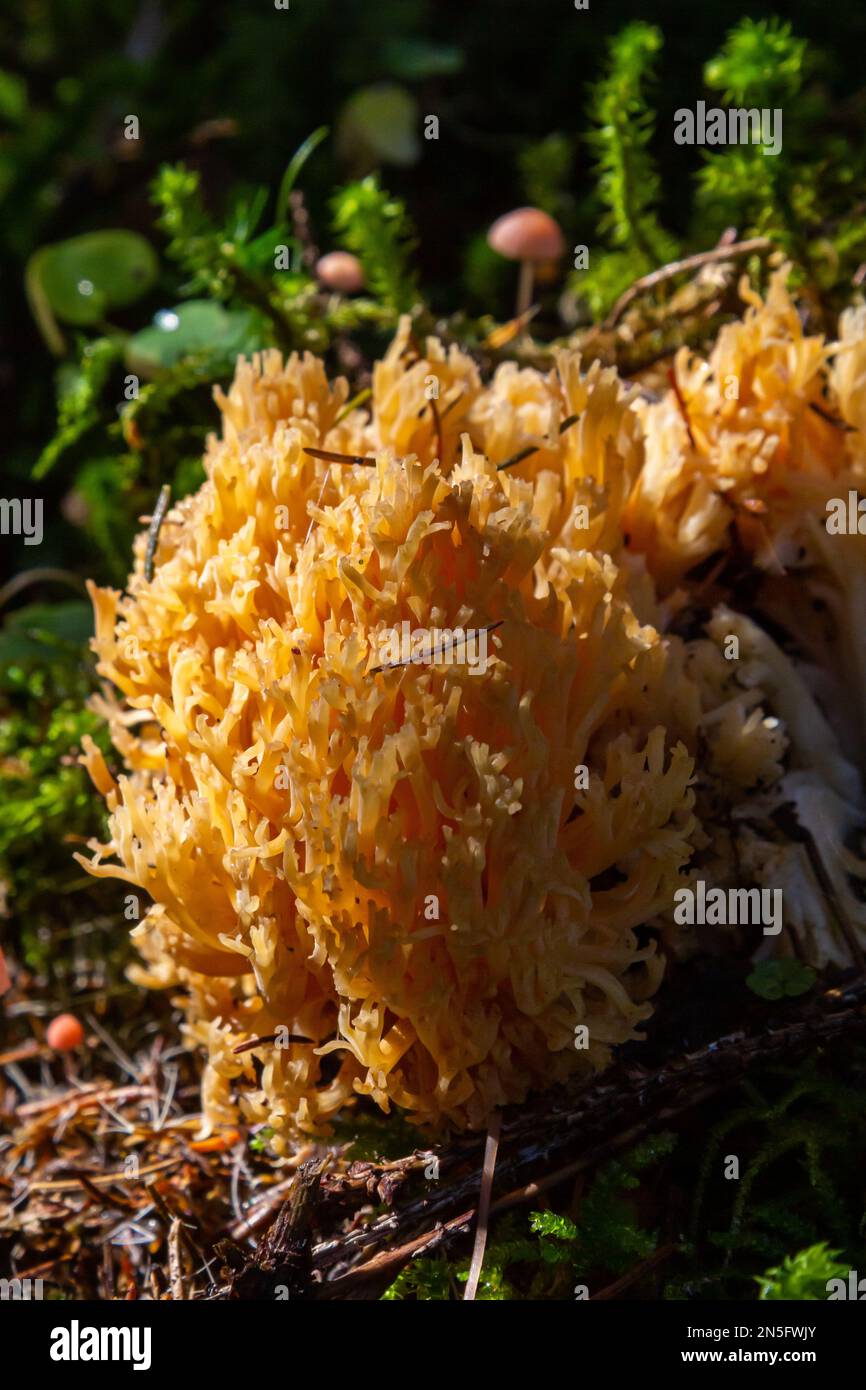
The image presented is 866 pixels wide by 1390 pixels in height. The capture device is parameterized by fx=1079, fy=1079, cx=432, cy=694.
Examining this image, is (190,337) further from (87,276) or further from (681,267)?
(681,267)

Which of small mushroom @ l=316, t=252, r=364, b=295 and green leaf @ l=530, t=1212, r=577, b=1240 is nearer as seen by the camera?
green leaf @ l=530, t=1212, r=577, b=1240

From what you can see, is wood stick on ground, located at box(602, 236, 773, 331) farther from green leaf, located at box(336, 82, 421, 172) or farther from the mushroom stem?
green leaf, located at box(336, 82, 421, 172)

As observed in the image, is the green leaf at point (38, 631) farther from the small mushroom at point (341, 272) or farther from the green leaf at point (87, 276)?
the small mushroom at point (341, 272)

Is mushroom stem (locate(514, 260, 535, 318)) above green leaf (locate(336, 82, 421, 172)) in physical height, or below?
below

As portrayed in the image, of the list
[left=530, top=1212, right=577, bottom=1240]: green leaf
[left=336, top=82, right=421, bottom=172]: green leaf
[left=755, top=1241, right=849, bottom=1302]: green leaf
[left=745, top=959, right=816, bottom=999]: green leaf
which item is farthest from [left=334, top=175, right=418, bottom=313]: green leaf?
[left=755, top=1241, right=849, bottom=1302]: green leaf

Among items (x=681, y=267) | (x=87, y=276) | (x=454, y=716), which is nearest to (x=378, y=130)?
(x=87, y=276)
